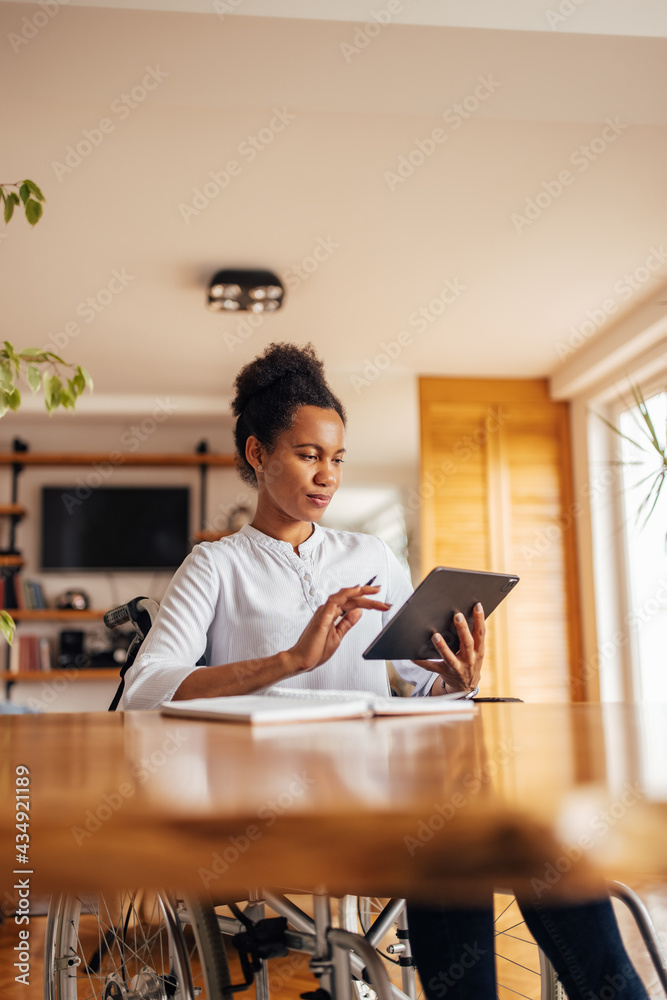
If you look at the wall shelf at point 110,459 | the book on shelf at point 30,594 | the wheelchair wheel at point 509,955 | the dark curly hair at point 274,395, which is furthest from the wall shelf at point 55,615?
the dark curly hair at point 274,395

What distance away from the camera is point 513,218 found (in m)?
3.52

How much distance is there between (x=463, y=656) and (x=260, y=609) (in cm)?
37

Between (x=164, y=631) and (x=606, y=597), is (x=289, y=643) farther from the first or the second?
(x=606, y=597)

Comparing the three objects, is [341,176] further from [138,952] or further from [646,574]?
[646,574]

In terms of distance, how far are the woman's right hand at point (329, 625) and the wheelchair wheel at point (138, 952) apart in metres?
0.33

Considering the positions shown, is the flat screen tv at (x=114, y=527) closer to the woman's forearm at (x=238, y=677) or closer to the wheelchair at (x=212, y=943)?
the wheelchair at (x=212, y=943)

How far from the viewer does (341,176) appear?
10.5ft

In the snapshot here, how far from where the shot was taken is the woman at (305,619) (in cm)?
100

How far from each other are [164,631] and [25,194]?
1105mm

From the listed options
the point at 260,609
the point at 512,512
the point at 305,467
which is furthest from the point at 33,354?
the point at 512,512

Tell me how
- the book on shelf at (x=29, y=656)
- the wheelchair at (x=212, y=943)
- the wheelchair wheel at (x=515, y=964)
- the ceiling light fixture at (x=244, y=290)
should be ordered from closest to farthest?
the wheelchair at (x=212, y=943) < the wheelchair wheel at (x=515, y=964) < the ceiling light fixture at (x=244, y=290) < the book on shelf at (x=29, y=656)

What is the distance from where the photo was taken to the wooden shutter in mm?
5277

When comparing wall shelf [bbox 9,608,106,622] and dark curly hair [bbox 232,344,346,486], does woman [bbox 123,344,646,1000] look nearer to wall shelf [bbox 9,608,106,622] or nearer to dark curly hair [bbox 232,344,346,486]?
dark curly hair [bbox 232,344,346,486]

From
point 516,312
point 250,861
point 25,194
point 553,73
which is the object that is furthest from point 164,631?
point 516,312
